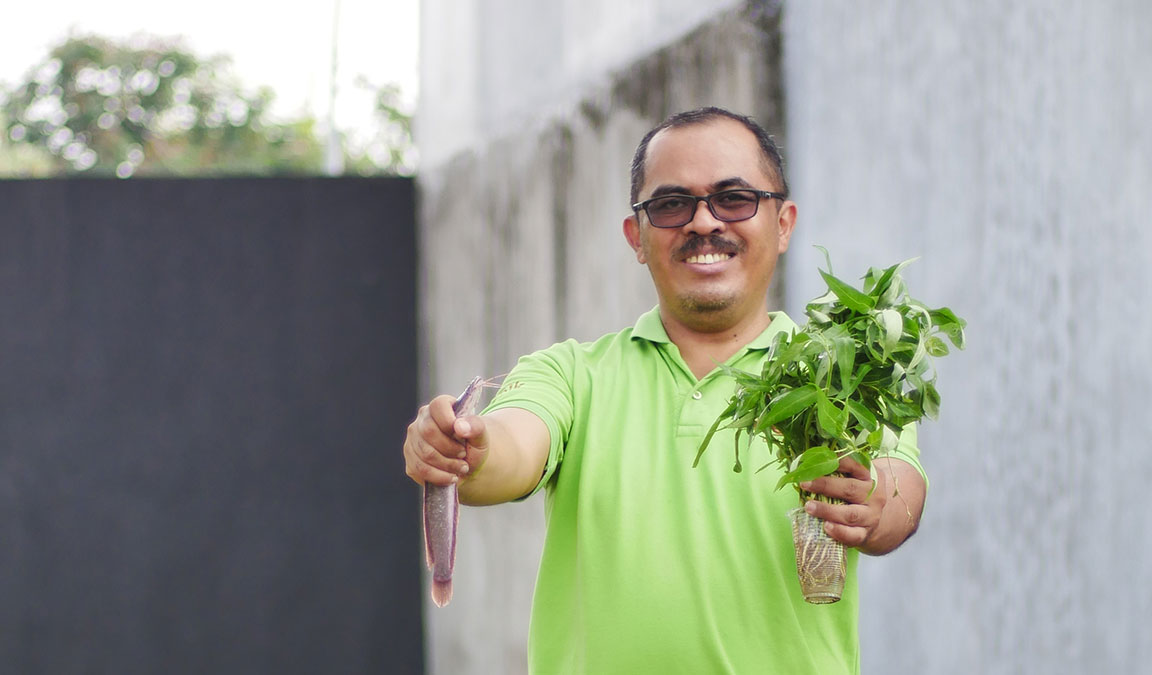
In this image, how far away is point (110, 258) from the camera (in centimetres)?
670

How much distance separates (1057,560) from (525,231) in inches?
102

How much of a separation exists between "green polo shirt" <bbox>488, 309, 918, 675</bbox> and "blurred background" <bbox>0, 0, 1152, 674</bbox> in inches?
47.8

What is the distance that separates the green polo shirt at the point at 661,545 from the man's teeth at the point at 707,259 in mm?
174

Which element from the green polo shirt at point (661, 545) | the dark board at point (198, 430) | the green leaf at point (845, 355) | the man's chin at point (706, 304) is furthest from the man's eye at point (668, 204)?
the dark board at point (198, 430)

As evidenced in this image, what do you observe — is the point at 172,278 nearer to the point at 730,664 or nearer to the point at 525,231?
the point at 525,231

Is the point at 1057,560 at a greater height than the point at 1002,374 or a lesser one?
lesser

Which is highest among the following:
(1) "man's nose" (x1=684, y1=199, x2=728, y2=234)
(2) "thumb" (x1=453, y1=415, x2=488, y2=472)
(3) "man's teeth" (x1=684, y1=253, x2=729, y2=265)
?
(1) "man's nose" (x1=684, y1=199, x2=728, y2=234)

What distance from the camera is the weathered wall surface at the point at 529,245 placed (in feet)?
11.7

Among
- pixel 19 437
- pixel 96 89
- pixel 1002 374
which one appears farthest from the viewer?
pixel 96 89

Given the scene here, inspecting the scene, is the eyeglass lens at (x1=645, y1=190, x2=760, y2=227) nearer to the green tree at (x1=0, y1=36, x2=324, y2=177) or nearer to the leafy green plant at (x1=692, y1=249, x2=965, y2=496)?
the leafy green plant at (x1=692, y1=249, x2=965, y2=496)

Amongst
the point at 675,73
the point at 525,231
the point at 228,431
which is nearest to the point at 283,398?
the point at 228,431

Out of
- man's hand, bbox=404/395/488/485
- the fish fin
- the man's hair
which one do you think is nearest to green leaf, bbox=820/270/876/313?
the man's hair

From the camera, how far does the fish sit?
161 cm

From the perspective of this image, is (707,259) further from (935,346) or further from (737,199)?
(935,346)
